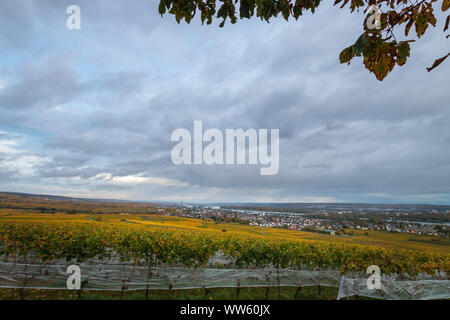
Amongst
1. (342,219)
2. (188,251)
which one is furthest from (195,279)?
(342,219)

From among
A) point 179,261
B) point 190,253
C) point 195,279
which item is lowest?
point 195,279

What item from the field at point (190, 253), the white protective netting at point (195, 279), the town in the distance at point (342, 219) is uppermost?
the field at point (190, 253)

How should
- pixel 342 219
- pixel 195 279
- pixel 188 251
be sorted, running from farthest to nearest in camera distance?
pixel 342 219 < pixel 188 251 < pixel 195 279

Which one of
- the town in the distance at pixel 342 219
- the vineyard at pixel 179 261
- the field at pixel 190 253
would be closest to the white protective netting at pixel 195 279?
the vineyard at pixel 179 261

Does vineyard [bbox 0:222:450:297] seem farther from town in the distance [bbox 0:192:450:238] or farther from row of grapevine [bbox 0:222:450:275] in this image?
town in the distance [bbox 0:192:450:238]

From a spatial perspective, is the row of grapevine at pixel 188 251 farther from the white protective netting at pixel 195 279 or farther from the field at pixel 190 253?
the white protective netting at pixel 195 279

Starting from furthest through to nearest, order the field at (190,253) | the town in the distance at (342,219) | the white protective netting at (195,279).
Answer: the town in the distance at (342,219) < the field at (190,253) < the white protective netting at (195,279)

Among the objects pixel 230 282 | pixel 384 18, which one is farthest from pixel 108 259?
pixel 384 18

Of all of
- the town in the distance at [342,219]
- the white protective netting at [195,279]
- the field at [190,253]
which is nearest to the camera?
the white protective netting at [195,279]

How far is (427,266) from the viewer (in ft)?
23.1

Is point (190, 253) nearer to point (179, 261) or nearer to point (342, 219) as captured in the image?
point (179, 261)

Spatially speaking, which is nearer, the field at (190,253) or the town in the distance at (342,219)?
the field at (190,253)

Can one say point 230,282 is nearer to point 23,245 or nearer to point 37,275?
point 37,275

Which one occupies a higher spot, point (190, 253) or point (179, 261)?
point (190, 253)
